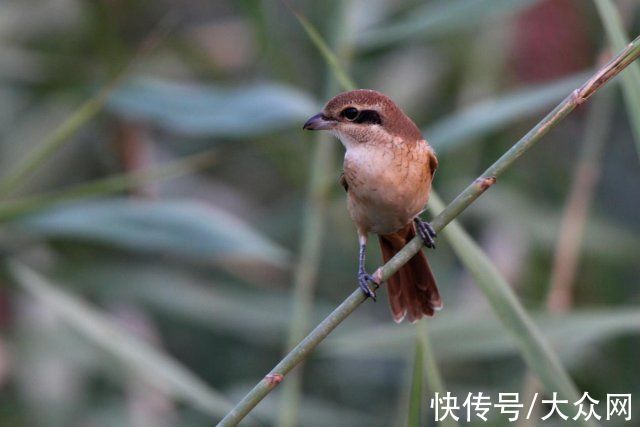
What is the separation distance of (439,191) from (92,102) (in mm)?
1837

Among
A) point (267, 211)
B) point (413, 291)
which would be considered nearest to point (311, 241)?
point (413, 291)

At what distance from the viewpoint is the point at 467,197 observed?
5.87 feet

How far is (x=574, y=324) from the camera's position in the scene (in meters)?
2.98

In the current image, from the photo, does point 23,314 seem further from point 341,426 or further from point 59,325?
point 341,426

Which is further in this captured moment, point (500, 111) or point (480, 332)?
point (480, 332)

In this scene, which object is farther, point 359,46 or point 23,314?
point 23,314

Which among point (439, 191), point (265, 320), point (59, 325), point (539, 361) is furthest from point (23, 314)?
point (539, 361)

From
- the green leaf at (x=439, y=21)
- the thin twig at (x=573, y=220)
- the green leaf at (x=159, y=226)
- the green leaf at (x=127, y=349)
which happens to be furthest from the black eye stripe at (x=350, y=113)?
the thin twig at (x=573, y=220)

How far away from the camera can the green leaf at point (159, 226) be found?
315 cm

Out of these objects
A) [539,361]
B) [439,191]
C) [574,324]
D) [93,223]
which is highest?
[439,191]

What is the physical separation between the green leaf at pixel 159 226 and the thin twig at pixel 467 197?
1.32 metres

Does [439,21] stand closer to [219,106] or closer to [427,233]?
[219,106]

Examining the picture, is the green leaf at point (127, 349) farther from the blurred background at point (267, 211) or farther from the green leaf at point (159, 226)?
the green leaf at point (159, 226)

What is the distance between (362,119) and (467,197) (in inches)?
30.8
